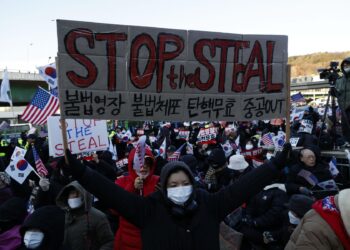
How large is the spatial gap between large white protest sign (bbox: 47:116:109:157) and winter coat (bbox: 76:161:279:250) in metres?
2.69

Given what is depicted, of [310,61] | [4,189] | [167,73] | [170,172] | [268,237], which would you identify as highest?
[310,61]

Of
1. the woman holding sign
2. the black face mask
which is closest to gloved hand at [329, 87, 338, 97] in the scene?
the woman holding sign

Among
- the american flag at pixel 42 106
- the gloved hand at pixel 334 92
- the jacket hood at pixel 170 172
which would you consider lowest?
the jacket hood at pixel 170 172

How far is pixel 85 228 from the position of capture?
337cm

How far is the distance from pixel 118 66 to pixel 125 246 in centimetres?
149

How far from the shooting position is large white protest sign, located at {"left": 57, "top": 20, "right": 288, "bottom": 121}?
2.97 metres

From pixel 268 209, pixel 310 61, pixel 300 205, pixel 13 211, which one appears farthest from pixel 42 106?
pixel 310 61

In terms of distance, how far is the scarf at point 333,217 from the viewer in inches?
78.2

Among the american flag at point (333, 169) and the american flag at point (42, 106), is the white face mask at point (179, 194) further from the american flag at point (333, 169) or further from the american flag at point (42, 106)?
the american flag at point (42, 106)

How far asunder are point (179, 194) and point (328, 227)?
0.87 meters

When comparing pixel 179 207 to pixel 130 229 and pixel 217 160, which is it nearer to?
pixel 130 229

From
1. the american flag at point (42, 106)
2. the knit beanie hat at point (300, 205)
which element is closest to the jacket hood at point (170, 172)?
the knit beanie hat at point (300, 205)

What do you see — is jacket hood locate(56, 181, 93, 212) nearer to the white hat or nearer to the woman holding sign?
the woman holding sign

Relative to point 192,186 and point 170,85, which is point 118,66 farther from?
point 192,186
